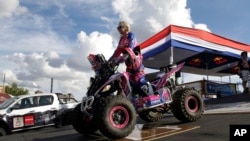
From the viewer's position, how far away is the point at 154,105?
7445mm

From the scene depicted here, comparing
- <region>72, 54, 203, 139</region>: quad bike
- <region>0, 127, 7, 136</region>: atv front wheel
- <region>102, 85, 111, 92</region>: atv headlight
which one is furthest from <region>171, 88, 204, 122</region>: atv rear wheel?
<region>0, 127, 7, 136</region>: atv front wheel

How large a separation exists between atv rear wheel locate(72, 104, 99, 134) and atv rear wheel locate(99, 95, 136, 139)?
0.81 m

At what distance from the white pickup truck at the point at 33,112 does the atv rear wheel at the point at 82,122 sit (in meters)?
5.10

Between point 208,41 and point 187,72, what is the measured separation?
9.67m

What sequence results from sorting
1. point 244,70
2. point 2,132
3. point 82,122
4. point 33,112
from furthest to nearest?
point 244,70
point 33,112
point 2,132
point 82,122

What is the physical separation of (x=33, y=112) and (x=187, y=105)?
23.2ft

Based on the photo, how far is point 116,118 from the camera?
249 inches

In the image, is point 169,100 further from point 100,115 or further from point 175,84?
point 100,115

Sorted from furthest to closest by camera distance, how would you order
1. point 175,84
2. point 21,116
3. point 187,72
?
point 187,72 < point 21,116 < point 175,84

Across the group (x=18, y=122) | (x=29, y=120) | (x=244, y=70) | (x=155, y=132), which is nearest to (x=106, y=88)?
(x=155, y=132)

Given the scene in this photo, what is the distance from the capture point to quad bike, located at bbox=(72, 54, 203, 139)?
6152 mm

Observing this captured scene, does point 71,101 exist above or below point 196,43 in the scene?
below

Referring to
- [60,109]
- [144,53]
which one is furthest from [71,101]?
[144,53]

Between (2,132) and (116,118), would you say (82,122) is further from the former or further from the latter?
(2,132)
